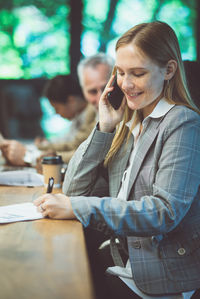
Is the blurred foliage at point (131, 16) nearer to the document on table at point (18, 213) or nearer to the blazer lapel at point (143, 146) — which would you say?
the blazer lapel at point (143, 146)

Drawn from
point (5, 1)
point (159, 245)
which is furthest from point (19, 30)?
point (159, 245)

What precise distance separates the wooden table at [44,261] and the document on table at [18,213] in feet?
0.10

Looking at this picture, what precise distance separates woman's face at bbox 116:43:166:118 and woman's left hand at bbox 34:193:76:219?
0.42m

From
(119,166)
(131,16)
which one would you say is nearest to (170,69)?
(119,166)

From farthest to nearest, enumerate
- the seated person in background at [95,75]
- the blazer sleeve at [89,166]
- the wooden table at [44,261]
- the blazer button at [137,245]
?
the seated person in background at [95,75] → the blazer sleeve at [89,166] → the blazer button at [137,245] → the wooden table at [44,261]

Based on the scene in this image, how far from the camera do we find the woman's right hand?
53.1 inches

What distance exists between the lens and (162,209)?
99 centimetres

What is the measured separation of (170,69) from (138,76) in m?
0.11

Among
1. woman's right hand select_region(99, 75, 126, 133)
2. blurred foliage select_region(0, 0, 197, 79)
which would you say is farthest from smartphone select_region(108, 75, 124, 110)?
blurred foliage select_region(0, 0, 197, 79)

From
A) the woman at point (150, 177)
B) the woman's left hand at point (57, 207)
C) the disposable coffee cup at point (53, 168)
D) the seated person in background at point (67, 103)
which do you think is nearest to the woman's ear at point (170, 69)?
the woman at point (150, 177)

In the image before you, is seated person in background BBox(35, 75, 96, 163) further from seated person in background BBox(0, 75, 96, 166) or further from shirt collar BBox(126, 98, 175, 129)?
shirt collar BBox(126, 98, 175, 129)

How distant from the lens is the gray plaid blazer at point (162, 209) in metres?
0.99

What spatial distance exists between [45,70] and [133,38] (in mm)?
3007

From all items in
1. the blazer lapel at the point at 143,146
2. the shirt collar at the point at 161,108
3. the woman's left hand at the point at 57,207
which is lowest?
the woman's left hand at the point at 57,207
